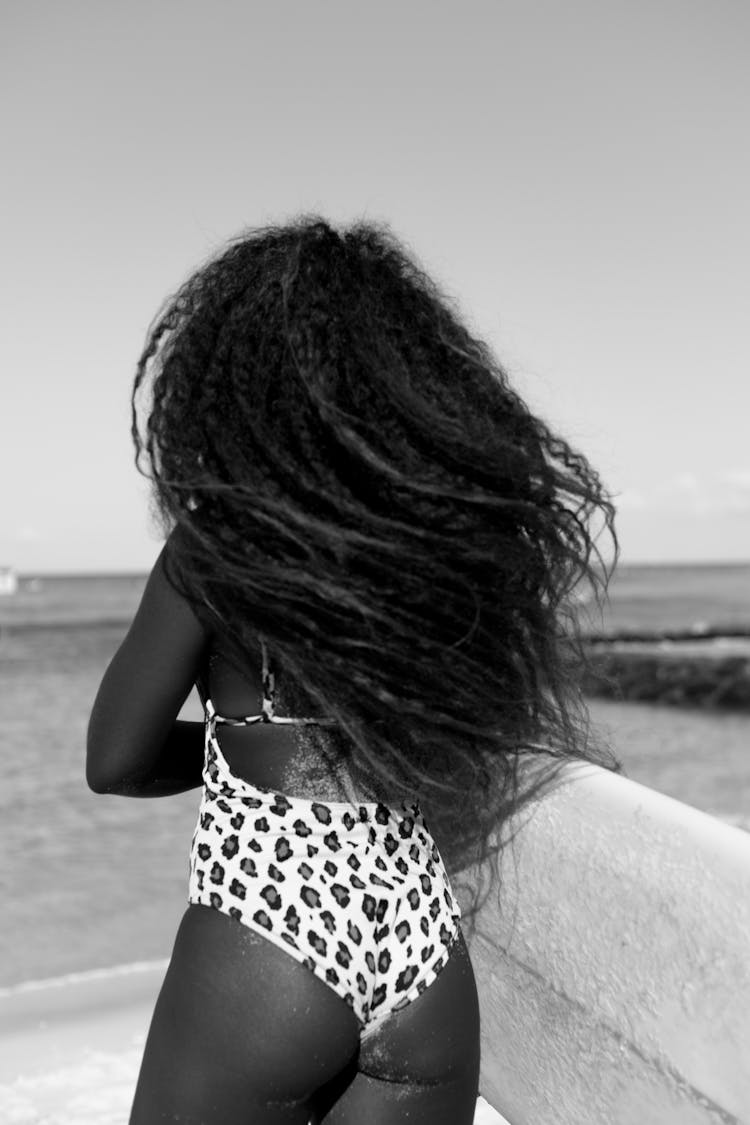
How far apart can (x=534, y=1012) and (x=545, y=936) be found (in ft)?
0.55

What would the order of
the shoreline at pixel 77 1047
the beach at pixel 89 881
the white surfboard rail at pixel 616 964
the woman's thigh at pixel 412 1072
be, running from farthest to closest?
the beach at pixel 89 881
the shoreline at pixel 77 1047
the white surfboard rail at pixel 616 964
the woman's thigh at pixel 412 1072

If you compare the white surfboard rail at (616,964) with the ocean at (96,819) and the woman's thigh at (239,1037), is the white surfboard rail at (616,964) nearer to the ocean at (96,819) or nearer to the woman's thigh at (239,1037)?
the ocean at (96,819)

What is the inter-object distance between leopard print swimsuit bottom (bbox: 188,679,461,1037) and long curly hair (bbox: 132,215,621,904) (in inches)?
3.3

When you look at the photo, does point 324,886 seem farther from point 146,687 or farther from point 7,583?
point 7,583

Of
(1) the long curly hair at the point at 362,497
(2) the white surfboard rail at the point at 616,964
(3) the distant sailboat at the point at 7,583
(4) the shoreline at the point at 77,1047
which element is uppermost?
(1) the long curly hair at the point at 362,497

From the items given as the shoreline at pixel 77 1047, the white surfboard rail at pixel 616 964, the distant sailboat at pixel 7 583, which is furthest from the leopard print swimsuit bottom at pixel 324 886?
the distant sailboat at pixel 7 583

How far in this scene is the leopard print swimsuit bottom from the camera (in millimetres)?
1178

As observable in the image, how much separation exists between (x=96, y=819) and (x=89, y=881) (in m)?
1.10

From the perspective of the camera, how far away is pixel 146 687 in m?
1.19

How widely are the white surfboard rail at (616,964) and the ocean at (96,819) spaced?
1.08 ft

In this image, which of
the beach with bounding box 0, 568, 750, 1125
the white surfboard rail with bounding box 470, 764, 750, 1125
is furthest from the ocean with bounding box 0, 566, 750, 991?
the white surfboard rail with bounding box 470, 764, 750, 1125

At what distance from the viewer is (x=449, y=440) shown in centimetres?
122

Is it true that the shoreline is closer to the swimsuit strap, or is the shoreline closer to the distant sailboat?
the swimsuit strap

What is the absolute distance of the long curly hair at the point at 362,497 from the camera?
117 cm
